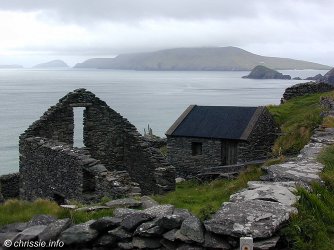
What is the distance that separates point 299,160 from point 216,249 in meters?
5.35

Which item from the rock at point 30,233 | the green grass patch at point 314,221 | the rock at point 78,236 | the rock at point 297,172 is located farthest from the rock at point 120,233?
the rock at point 297,172

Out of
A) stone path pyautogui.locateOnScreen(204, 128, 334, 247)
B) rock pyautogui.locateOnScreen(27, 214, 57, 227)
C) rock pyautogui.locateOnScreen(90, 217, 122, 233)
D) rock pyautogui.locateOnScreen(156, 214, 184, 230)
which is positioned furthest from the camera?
rock pyautogui.locateOnScreen(27, 214, 57, 227)

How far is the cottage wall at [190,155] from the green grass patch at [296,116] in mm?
4025

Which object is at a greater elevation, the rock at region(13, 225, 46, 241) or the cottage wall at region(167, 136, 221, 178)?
the rock at region(13, 225, 46, 241)

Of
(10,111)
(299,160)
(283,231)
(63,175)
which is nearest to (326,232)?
(283,231)

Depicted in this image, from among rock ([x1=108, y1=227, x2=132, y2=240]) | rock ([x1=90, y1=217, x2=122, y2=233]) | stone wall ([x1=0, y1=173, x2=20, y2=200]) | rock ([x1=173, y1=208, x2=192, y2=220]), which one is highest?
rock ([x1=173, y1=208, x2=192, y2=220])

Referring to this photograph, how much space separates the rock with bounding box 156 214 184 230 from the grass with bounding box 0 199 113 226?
2273 millimetres

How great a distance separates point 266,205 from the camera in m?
7.00

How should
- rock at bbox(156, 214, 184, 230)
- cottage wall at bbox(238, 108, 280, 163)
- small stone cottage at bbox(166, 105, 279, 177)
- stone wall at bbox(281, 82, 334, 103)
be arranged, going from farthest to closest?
stone wall at bbox(281, 82, 334, 103)
small stone cottage at bbox(166, 105, 279, 177)
cottage wall at bbox(238, 108, 280, 163)
rock at bbox(156, 214, 184, 230)

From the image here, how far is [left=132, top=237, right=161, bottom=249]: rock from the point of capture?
22.5ft

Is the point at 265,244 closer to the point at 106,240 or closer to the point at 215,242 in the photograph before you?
the point at 215,242

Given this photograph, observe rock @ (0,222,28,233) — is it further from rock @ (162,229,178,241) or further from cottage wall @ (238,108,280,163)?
cottage wall @ (238,108,280,163)

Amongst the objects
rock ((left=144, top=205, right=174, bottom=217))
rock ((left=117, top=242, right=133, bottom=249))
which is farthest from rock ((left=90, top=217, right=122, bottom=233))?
rock ((left=144, top=205, right=174, bottom=217))

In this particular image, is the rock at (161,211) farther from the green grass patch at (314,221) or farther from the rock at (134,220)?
the green grass patch at (314,221)
